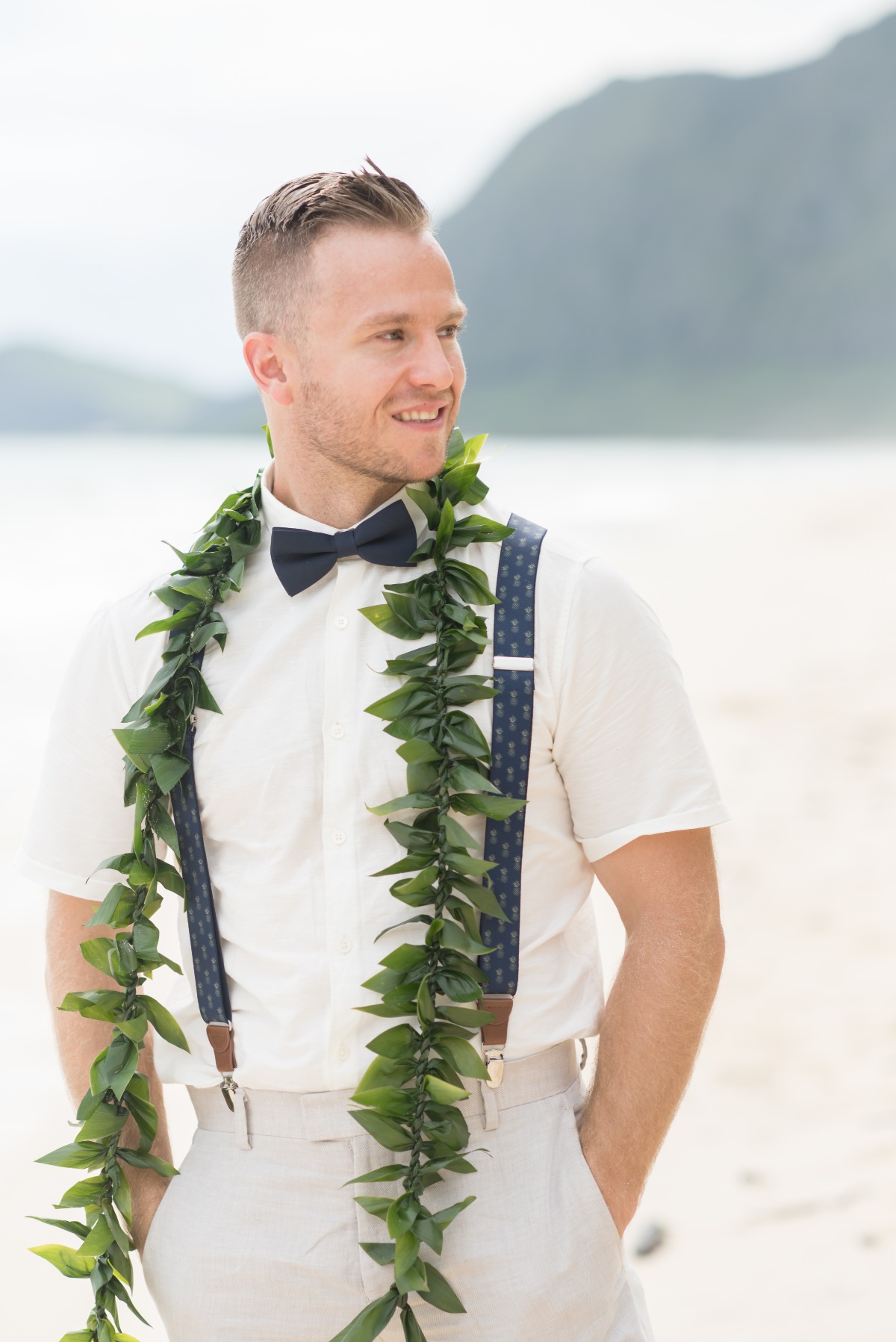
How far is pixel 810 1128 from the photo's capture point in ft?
13.1

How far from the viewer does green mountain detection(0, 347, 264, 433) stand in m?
104

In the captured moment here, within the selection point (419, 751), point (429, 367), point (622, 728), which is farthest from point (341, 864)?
point (429, 367)

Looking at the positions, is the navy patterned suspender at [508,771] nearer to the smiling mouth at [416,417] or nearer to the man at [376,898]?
the man at [376,898]

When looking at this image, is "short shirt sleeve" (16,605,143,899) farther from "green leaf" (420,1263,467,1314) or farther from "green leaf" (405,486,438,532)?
"green leaf" (420,1263,467,1314)

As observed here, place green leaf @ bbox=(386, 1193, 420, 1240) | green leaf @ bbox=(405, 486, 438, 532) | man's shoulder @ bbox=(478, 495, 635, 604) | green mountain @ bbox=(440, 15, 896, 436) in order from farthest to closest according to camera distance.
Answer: green mountain @ bbox=(440, 15, 896, 436), green leaf @ bbox=(405, 486, 438, 532), man's shoulder @ bbox=(478, 495, 635, 604), green leaf @ bbox=(386, 1193, 420, 1240)

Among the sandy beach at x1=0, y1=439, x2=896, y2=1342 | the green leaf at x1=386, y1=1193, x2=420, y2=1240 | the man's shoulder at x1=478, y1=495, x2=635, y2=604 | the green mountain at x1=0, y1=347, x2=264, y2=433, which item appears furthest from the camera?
the green mountain at x1=0, y1=347, x2=264, y2=433

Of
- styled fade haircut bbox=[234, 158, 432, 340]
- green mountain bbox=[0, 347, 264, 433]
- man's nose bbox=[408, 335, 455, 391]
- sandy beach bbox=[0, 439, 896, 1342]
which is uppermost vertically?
green mountain bbox=[0, 347, 264, 433]

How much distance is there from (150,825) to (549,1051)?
0.58m

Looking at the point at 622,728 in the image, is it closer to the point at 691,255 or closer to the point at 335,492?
the point at 335,492

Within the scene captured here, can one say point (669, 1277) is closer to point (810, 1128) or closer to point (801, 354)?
point (810, 1128)

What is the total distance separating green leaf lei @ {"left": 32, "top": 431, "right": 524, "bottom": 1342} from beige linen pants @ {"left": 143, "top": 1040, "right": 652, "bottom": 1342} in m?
0.04

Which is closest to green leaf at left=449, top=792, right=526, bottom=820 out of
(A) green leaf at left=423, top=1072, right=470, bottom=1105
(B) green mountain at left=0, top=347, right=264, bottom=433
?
(A) green leaf at left=423, top=1072, right=470, bottom=1105

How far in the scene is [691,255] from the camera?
9706 cm

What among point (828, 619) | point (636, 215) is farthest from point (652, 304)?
point (828, 619)
